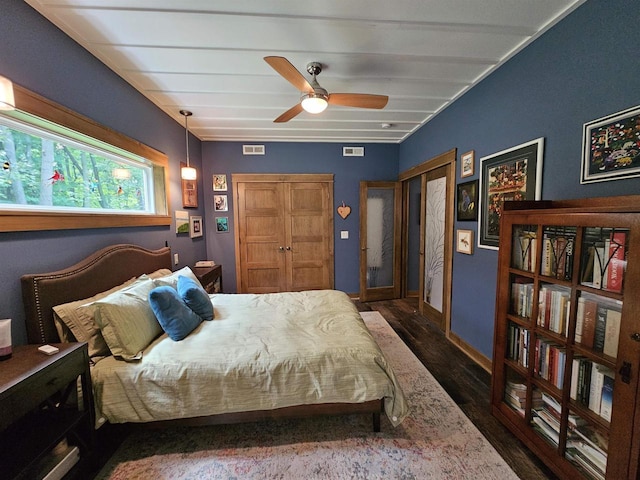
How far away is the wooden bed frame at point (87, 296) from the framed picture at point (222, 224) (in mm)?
2184

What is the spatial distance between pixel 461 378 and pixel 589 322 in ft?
4.43

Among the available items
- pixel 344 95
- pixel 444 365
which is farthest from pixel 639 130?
pixel 444 365

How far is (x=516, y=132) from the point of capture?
6.82ft

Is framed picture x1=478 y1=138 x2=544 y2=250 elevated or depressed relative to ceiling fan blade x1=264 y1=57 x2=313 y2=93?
depressed

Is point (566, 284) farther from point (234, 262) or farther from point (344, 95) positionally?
point (234, 262)

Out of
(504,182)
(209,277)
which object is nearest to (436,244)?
(504,182)

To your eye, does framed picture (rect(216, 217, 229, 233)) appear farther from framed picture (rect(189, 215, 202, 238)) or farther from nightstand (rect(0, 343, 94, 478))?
nightstand (rect(0, 343, 94, 478))

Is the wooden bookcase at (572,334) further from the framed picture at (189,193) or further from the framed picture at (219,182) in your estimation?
the framed picture at (219,182)

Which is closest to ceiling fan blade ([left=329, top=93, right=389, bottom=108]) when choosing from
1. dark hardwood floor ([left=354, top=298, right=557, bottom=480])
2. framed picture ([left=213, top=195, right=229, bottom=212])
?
dark hardwood floor ([left=354, top=298, right=557, bottom=480])

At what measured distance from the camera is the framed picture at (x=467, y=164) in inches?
103

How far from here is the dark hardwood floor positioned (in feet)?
4.97

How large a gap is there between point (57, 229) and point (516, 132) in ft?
11.7

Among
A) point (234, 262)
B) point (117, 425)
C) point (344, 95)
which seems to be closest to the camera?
point (117, 425)

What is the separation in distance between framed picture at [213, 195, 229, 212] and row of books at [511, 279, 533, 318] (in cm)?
401
